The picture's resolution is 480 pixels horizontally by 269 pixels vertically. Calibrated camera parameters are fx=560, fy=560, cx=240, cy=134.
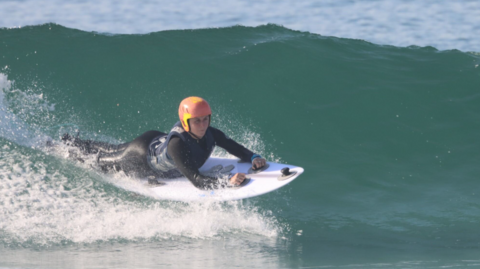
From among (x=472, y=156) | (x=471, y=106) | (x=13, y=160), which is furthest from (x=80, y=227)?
(x=471, y=106)

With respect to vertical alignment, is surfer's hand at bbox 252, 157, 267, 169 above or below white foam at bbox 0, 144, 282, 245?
above

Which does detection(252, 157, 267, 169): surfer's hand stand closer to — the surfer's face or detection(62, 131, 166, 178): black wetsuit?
the surfer's face

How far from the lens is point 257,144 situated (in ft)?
28.4

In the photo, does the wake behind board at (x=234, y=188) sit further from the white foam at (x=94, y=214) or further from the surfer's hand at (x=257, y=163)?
the white foam at (x=94, y=214)

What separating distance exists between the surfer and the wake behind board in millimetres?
105

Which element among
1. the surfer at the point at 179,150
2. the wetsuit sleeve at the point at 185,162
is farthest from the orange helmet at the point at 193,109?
the wetsuit sleeve at the point at 185,162

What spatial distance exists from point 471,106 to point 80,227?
22.4ft

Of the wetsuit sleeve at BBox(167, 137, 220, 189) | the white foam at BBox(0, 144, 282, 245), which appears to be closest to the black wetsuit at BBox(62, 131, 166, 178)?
the white foam at BBox(0, 144, 282, 245)

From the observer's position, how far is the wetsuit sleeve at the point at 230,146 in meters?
6.80

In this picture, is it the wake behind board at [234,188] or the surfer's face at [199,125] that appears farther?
the wake behind board at [234,188]

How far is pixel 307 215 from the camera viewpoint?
7.11m

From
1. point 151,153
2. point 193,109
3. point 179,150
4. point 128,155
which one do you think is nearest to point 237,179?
point 179,150

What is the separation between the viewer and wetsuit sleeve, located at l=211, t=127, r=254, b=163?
6.80 m

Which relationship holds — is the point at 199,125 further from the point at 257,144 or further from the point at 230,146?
the point at 257,144
